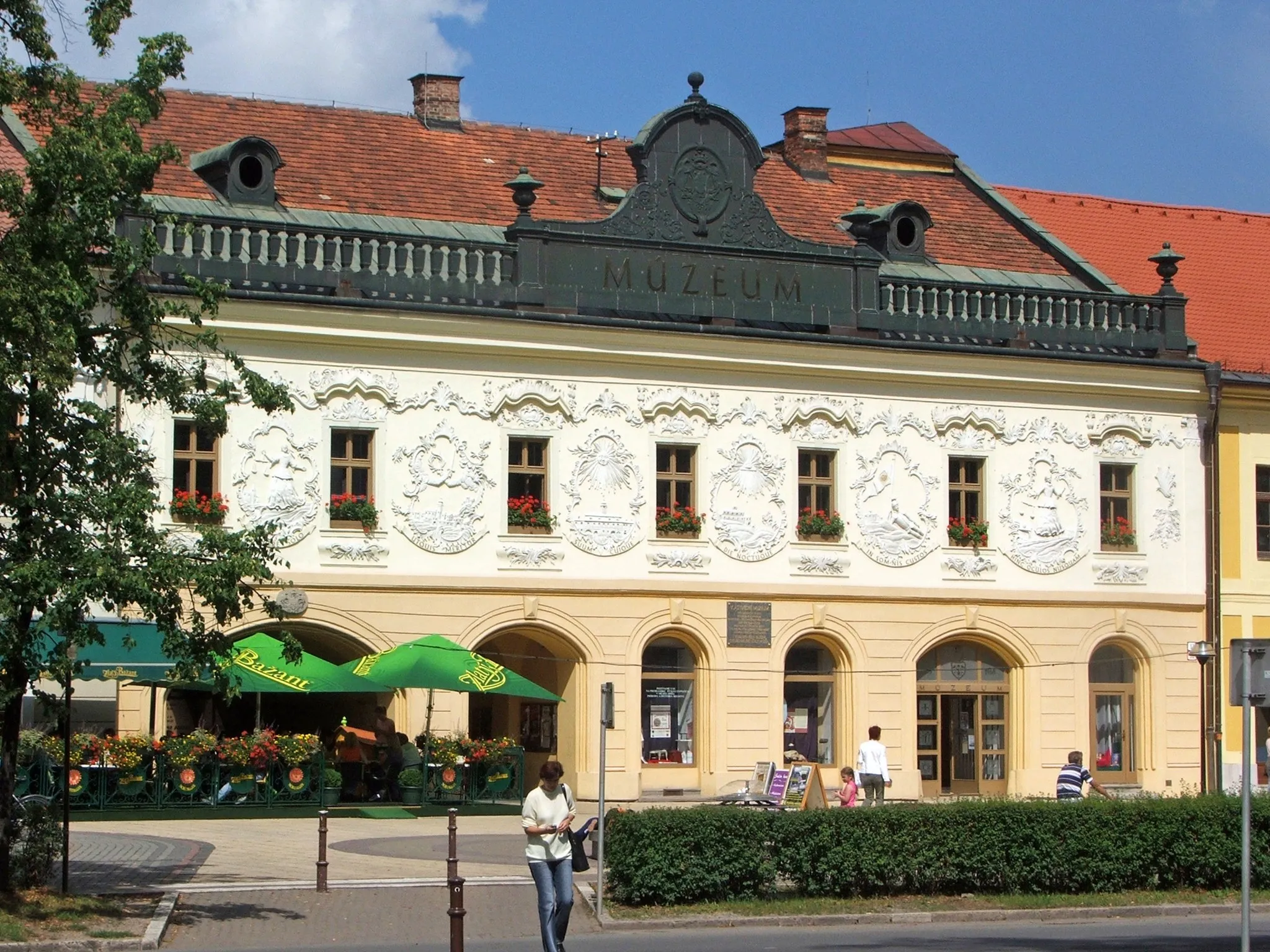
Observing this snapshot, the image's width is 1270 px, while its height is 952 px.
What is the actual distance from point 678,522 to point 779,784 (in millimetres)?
4823

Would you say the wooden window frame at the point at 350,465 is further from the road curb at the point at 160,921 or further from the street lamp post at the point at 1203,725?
the street lamp post at the point at 1203,725

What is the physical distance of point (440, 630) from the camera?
32.8 m

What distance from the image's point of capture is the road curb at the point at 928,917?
19891 millimetres

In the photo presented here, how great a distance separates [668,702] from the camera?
34594 millimetres

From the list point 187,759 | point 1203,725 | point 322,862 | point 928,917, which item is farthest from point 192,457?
point 1203,725

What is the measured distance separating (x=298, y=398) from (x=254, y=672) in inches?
194

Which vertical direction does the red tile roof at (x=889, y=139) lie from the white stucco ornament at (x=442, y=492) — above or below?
above

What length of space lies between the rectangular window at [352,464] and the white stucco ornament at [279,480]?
39 cm

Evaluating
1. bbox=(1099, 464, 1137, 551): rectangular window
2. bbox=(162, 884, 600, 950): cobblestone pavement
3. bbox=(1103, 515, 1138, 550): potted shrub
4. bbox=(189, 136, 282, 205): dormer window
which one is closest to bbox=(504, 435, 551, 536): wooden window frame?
bbox=(189, 136, 282, 205): dormer window

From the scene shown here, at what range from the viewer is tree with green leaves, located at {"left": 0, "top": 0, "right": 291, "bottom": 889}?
18.9 m

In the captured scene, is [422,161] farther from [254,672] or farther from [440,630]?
[254,672]

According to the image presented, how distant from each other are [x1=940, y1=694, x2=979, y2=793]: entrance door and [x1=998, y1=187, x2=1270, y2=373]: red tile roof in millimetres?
8314

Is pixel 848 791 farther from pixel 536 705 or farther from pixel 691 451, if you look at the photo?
pixel 536 705

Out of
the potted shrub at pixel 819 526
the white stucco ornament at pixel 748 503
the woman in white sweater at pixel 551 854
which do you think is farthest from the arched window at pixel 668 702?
the woman in white sweater at pixel 551 854
